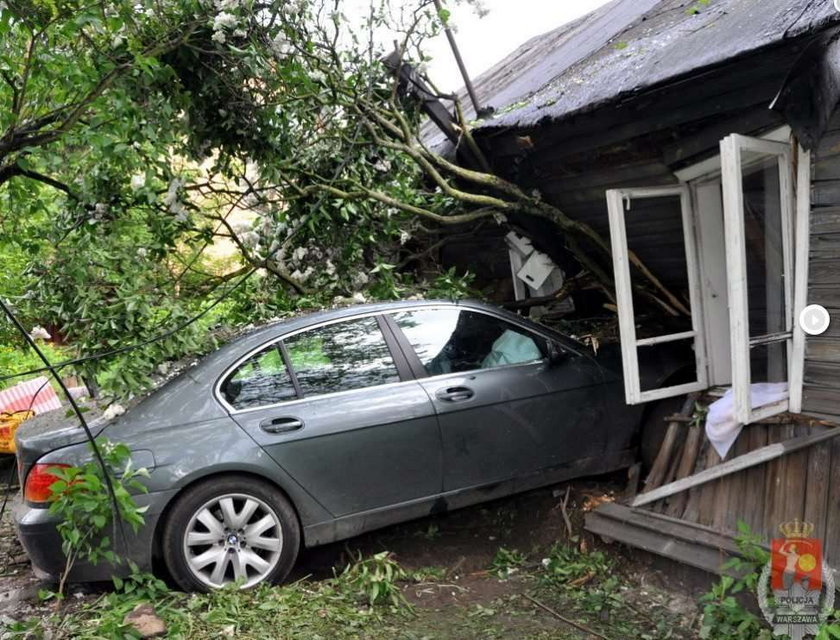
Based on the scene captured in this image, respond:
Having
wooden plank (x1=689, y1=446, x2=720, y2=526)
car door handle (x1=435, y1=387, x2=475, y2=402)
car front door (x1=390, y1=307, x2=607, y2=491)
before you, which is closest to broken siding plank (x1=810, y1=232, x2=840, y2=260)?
wooden plank (x1=689, y1=446, x2=720, y2=526)

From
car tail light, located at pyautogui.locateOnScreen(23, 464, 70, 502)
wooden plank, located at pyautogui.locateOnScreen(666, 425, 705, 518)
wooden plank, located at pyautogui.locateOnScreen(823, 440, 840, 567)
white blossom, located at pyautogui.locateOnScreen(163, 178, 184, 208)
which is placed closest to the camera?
wooden plank, located at pyautogui.locateOnScreen(823, 440, 840, 567)

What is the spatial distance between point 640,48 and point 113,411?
12.9 feet

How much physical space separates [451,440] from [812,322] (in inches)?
81.4

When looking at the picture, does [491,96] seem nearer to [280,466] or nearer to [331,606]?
[280,466]

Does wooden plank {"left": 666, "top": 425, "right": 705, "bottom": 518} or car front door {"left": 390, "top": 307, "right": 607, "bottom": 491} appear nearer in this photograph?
wooden plank {"left": 666, "top": 425, "right": 705, "bottom": 518}

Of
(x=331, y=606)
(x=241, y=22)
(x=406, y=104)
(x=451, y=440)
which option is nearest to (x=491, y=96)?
(x=406, y=104)

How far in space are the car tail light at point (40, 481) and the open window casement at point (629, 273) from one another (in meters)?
3.27

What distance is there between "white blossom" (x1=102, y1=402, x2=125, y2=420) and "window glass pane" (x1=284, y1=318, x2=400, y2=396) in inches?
37.6

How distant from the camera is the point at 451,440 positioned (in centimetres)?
455

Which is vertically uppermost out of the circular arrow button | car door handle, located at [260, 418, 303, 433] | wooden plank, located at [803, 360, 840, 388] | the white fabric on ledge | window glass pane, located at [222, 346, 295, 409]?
window glass pane, located at [222, 346, 295, 409]

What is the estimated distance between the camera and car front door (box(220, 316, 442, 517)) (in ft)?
13.8

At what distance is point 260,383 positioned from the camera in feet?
14.2

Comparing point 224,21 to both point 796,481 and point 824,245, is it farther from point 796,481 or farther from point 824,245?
point 796,481

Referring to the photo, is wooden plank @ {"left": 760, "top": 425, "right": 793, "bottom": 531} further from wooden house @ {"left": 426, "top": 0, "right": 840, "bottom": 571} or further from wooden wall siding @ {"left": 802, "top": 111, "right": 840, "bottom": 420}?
wooden wall siding @ {"left": 802, "top": 111, "right": 840, "bottom": 420}
